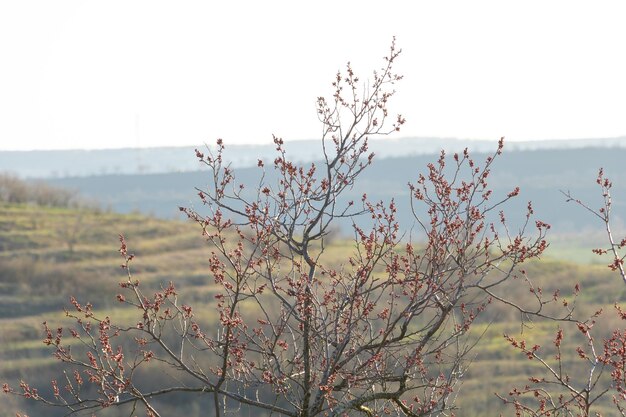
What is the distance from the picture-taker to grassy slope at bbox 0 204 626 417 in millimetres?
59094

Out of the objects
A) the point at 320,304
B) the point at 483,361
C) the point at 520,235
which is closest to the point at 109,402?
the point at 320,304

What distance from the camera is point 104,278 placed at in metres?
72.2

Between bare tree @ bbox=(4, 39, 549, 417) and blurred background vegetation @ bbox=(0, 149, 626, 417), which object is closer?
bare tree @ bbox=(4, 39, 549, 417)

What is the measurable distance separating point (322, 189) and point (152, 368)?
165ft

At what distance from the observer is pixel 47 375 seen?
54.0 metres

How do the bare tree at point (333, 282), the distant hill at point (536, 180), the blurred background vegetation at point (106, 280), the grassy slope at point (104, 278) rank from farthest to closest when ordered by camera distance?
the distant hill at point (536, 180) < the grassy slope at point (104, 278) < the blurred background vegetation at point (106, 280) < the bare tree at point (333, 282)

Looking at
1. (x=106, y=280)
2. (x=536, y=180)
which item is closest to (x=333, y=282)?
(x=106, y=280)

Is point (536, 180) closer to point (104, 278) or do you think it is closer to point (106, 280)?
point (104, 278)

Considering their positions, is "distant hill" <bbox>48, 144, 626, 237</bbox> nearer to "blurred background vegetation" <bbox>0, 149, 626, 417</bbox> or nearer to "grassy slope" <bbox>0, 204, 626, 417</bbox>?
"blurred background vegetation" <bbox>0, 149, 626, 417</bbox>

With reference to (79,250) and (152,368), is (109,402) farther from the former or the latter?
(79,250)

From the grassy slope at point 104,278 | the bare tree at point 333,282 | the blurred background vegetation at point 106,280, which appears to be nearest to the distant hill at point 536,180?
the blurred background vegetation at point 106,280

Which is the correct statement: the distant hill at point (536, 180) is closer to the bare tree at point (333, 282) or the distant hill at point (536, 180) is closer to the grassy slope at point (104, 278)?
the grassy slope at point (104, 278)

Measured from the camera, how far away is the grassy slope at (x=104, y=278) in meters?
59.1

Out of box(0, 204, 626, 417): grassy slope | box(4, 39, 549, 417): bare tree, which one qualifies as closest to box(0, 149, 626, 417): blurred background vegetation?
box(0, 204, 626, 417): grassy slope
